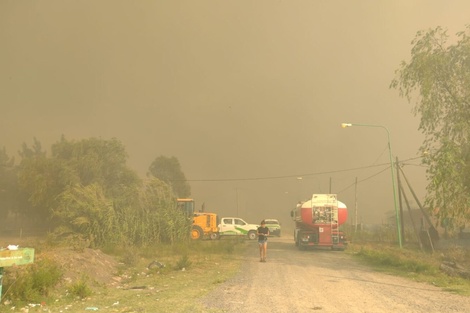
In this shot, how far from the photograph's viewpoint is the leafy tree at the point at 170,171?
7250cm

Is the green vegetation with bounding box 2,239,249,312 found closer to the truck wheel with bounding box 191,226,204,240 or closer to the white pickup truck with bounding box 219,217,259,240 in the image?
the truck wheel with bounding box 191,226,204,240

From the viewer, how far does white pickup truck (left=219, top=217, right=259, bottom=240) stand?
3759 cm

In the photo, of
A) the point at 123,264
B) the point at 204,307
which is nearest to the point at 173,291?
the point at 204,307

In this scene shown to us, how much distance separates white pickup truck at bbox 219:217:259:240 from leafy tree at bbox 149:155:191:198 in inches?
1373

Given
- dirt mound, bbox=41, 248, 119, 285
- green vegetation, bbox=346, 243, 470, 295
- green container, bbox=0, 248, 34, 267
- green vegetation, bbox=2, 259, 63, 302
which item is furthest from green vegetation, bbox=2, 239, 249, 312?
green vegetation, bbox=346, 243, 470, 295

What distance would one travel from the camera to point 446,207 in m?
14.7

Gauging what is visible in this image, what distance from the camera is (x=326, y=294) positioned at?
32.4ft

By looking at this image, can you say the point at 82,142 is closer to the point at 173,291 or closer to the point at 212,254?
the point at 212,254

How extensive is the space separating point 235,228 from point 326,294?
2812 centimetres

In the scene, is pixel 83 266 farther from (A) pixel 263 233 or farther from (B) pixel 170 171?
(B) pixel 170 171

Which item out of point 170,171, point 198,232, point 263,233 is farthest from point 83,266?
point 170,171

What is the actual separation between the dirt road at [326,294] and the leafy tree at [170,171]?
58.5 metres

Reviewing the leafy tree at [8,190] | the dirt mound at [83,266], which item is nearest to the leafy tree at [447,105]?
the dirt mound at [83,266]

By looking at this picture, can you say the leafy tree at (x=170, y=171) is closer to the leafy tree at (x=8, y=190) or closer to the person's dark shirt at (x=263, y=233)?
the leafy tree at (x=8, y=190)
